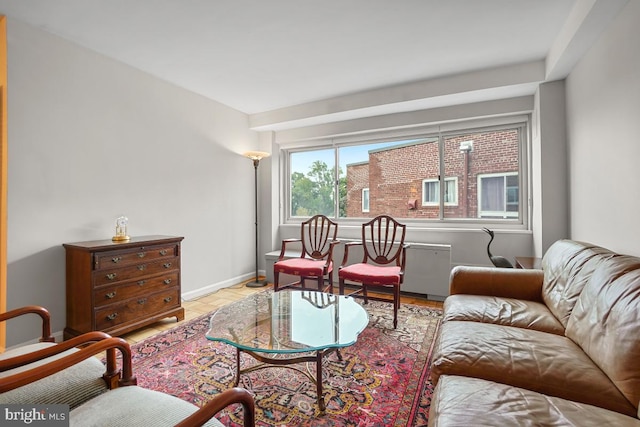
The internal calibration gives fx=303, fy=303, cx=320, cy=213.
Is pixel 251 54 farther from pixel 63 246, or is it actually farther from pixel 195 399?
pixel 195 399

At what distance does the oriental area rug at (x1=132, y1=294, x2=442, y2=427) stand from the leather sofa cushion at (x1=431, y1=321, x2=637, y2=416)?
45 centimetres

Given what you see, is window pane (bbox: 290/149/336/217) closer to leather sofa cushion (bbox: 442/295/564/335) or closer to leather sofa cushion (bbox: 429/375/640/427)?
leather sofa cushion (bbox: 442/295/564/335)

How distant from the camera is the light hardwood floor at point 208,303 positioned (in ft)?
8.73

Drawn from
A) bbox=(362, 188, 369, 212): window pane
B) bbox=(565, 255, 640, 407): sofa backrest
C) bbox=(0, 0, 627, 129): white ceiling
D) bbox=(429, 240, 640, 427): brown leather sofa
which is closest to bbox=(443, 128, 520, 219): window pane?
bbox=(0, 0, 627, 129): white ceiling

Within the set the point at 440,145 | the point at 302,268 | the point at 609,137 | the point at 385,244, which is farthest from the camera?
the point at 440,145

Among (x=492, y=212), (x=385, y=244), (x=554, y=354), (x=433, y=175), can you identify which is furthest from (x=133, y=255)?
(x=492, y=212)

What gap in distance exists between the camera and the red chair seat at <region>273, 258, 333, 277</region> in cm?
313

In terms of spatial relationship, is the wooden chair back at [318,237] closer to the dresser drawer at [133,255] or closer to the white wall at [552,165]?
the dresser drawer at [133,255]

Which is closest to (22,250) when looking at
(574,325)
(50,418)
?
(50,418)

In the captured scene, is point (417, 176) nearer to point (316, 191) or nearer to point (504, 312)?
point (316, 191)

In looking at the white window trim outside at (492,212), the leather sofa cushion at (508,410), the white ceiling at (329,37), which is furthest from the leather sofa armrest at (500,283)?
the white ceiling at (329,37)

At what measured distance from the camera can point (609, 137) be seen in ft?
6.71

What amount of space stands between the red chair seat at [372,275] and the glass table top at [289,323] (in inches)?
18.6

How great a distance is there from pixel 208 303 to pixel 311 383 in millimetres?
1993
